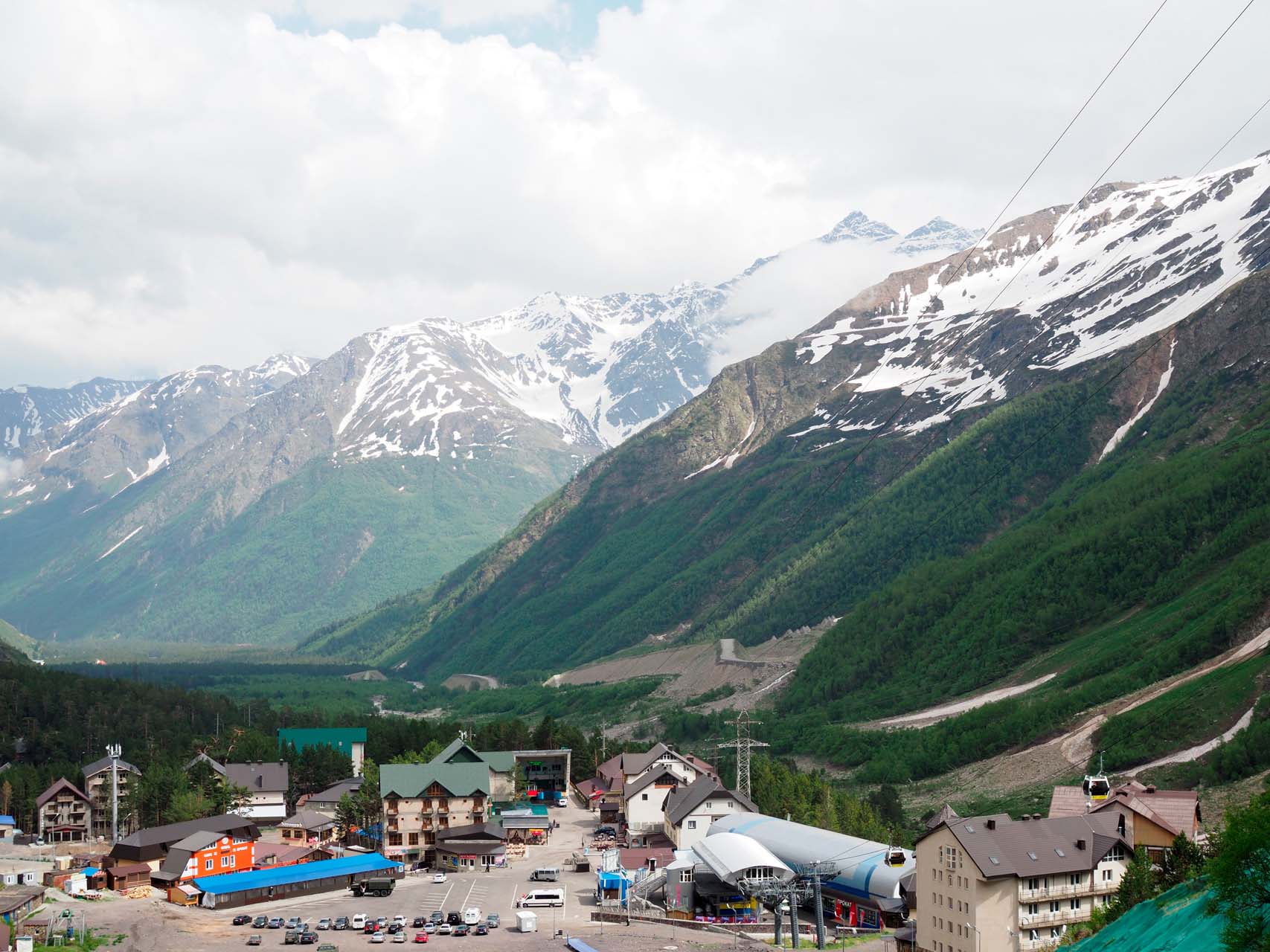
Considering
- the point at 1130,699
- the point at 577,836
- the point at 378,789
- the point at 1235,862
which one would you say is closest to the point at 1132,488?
the point at 1130,699

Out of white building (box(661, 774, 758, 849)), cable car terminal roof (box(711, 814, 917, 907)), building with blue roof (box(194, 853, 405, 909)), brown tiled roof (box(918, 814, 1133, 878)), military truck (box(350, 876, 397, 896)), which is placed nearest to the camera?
brown tiled roof (box(918, 814, 1133, 878))

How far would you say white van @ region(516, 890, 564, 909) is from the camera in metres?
88.4

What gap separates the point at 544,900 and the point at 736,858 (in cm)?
1386

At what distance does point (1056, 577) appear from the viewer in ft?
596

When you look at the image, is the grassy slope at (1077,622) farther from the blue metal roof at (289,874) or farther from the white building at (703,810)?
the blue metal roof at (289,874)

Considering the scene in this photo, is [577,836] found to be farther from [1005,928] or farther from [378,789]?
[1005,928]

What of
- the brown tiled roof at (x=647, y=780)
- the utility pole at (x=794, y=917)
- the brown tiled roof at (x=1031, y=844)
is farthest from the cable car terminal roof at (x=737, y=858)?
the brown tiled roof at (x=647, y=780)

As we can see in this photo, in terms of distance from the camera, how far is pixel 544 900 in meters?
88.8

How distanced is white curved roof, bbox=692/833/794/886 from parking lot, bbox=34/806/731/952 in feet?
13.7

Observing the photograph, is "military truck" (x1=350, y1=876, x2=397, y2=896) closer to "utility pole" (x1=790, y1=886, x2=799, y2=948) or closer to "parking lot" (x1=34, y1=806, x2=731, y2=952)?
"parking lot" (x1=34, y1=806, x2=731, y2=952)

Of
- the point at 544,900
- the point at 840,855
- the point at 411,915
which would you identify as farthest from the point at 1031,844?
the point at 411,915

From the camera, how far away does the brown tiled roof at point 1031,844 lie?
66.0 m

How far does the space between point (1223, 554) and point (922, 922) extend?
4306 inches

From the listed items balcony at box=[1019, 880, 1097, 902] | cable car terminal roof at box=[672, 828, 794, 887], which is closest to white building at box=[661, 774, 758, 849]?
cable car terminal roof at box=[672, 828, 794, 887]
